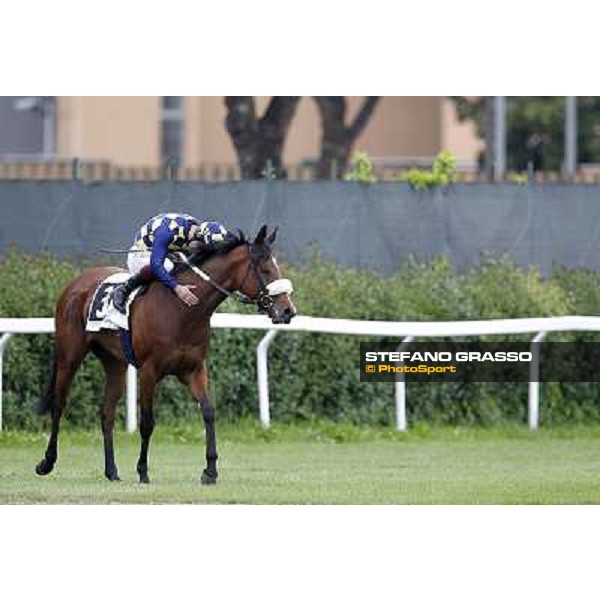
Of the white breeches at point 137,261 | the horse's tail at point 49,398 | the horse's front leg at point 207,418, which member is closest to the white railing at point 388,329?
the horse's tail at point 49,398

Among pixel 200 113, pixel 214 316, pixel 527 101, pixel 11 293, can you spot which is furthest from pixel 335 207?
pixel 527 101

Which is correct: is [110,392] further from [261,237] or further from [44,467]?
[261,237]

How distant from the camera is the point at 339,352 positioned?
17.2 m

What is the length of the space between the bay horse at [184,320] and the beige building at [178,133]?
21.5 meters

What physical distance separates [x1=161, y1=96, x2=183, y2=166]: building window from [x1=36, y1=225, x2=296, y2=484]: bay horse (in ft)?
83.9

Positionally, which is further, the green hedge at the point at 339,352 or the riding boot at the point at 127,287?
the green hedge at the point at 339,352

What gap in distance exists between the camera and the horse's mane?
15.3m

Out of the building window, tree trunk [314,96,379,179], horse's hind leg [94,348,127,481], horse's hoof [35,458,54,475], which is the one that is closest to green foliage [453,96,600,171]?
the building window

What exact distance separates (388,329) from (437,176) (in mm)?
2736

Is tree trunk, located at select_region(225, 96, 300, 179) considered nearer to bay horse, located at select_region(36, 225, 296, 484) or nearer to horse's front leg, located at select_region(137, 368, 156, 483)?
bay horse, located at select_region(36, 225, 296, 484)

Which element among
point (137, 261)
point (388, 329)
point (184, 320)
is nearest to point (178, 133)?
point (388, 329)

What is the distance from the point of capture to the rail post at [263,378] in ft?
56.6

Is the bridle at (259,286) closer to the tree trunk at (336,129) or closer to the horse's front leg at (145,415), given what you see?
the horse's front leg at (145,415)
